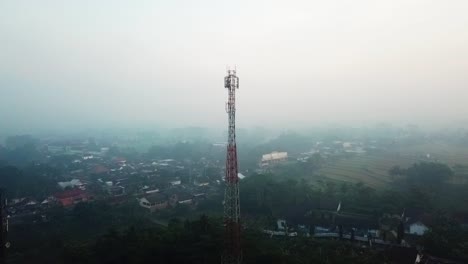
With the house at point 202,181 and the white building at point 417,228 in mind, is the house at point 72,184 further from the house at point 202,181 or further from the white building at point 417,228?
the white building at point 417,228

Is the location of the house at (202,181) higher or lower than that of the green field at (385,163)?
lower

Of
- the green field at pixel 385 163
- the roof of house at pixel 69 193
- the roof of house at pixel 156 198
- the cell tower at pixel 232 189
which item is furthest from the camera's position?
the green field at pixel 385 163

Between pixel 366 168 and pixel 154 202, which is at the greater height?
pixel 366 168

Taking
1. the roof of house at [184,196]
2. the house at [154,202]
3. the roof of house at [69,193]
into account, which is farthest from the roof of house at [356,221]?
the roof of house at [69,193]

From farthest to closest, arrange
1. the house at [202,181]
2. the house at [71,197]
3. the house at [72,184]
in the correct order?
the house at [202,181]
the house at [72,184]
the house at [71,197]

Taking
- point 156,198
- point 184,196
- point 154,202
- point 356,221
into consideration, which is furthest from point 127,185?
point 356,221

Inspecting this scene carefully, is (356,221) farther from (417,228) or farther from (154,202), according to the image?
(154,202)

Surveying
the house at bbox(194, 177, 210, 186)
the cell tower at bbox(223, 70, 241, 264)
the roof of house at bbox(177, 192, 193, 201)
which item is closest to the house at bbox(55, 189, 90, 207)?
the roof of house at bbox(177, 192, 193, 201)
